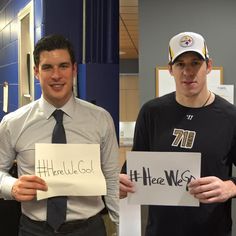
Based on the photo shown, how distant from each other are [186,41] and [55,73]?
18.2 inches

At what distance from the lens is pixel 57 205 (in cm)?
134

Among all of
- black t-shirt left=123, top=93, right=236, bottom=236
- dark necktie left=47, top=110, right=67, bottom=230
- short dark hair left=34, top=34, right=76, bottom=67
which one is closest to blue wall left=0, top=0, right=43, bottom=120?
short dark hair left=34, top=34, right=76, bottom=67

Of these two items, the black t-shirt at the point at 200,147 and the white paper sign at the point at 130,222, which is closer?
the black t-shirt at the point at 200,147

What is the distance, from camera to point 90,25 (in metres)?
2.59

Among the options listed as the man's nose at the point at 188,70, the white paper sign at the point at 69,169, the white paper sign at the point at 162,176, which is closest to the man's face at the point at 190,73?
the man's nose at the point at 188,70

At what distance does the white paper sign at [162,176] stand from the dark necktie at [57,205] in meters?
0.23

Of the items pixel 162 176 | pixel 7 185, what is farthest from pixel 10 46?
pixel 162 176

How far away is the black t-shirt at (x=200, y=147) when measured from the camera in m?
1.29

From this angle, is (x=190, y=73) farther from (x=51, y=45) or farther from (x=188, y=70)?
(x=51, y=45)

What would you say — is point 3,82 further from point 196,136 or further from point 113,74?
point 196,136

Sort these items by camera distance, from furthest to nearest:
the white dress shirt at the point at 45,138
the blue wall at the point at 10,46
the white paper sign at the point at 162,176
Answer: the blue wall at the point at 10,46 < the white dress shirt at the point at 45,138 < the white paper sign at the point at 162,176

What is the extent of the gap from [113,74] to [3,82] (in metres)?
2.08

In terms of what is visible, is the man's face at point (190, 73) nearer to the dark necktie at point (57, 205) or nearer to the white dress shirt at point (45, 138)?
the white dress shirt at point (45, 138)

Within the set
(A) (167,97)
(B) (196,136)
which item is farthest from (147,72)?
(B) (196,136)
